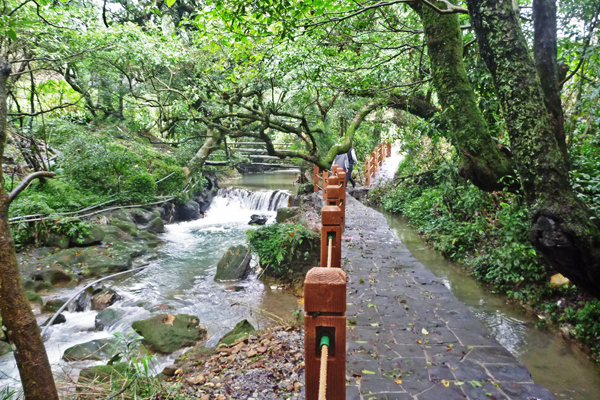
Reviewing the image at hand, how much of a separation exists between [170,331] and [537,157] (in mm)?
5524

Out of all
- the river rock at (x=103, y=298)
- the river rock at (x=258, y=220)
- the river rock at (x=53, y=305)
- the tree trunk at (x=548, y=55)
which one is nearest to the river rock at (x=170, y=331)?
the river rock at (x=103, y=298)

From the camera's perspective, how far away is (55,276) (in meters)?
7.55

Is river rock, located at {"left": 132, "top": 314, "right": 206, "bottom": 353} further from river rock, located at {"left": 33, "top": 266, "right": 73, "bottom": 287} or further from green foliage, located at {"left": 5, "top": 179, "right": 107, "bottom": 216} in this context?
green foliage, located at {"left": 5, "top": 179, "right": 107, "bottom": 216}

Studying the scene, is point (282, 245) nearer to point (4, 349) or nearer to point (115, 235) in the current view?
point (4, 349)

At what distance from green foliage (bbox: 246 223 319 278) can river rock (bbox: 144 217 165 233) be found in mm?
5578

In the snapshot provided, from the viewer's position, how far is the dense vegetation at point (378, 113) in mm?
3205

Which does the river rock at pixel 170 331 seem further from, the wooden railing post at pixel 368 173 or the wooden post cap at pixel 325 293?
the wooden railing post at pixel 368 173

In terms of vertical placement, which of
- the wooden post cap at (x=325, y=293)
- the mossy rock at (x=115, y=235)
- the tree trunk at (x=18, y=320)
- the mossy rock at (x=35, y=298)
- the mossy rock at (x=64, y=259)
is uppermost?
the wooden post cap at (x=325, y=293)

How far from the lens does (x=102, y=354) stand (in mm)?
5457

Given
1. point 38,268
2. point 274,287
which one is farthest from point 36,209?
point 274,287

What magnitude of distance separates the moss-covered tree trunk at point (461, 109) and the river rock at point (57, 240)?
9.03m

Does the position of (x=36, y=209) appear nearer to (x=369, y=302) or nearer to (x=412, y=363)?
(x=369, y=302)

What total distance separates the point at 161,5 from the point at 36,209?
29.9 ft

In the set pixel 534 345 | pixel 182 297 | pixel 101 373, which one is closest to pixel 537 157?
pixel 534 345
